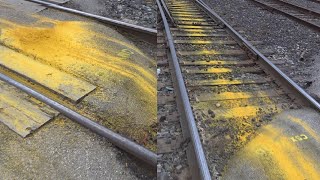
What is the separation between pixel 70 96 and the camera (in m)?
4.39

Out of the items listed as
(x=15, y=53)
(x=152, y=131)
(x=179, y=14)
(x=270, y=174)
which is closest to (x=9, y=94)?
(x=15, y=53)

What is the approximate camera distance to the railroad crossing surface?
332 centimetres

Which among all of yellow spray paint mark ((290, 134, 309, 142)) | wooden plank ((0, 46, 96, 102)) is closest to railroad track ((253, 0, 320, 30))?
yellow spray paint mark ((290, 134, 309, 142))

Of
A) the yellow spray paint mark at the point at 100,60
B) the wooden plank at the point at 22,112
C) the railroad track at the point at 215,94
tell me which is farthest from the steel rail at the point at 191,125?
the wooden plank at the point at 22,112

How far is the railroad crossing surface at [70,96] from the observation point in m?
3.32

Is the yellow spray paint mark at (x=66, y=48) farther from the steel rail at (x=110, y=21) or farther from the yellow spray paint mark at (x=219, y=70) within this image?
the yellow spray paint mark at (x=219, y=70)

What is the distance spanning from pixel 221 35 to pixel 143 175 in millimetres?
5279

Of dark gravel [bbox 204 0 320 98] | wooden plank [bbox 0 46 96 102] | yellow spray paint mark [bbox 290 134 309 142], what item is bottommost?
dark gravel [bbox 204 0 320 98]

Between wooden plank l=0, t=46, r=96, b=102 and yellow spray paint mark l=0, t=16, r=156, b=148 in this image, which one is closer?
yellow spray paint mark l=0, t=16, r=156, b=148

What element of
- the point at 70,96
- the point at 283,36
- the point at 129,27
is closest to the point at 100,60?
the point at 70,96

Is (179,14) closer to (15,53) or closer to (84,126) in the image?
(15,53)

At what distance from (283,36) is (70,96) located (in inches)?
248

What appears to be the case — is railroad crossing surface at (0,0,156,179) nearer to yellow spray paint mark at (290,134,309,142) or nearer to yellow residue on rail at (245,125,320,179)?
yellow residue on rail at (245,125,320,179)

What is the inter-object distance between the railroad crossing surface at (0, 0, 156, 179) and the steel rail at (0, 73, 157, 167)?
0.24ft
